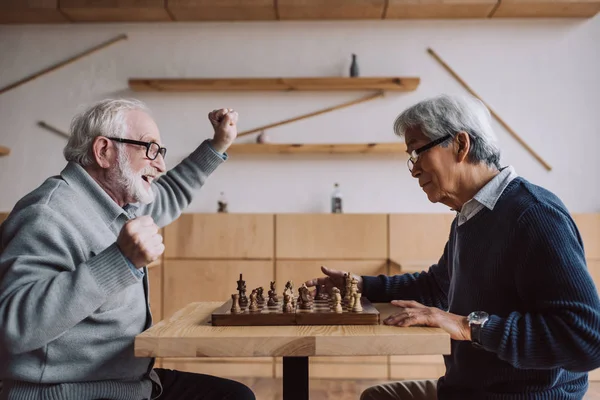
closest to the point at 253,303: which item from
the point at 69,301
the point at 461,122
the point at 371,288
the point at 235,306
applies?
the point at 235,306

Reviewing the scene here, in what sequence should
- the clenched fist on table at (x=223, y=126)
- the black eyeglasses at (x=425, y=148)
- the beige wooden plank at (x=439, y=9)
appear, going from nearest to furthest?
the black eyeglasses at (x=425, y=148) → the clenched fist on table at (x=223, y=126) → the beige wooden plank at (x=439, y=9)

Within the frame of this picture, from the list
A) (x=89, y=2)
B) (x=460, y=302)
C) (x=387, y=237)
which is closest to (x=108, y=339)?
(x=460, y=302)

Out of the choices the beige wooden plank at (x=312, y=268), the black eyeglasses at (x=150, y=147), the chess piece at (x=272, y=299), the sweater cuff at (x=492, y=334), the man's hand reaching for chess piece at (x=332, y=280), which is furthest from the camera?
the beige wooden plank at (x=312, y=268)

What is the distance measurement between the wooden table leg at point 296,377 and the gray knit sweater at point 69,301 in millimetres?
418

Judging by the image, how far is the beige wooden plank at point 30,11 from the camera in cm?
440

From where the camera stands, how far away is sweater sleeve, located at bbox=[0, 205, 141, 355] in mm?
1338

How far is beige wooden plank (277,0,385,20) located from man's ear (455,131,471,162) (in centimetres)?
282

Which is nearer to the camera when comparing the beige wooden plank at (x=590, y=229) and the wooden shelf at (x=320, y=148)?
the beige wooden plank at (x=590, y=229)

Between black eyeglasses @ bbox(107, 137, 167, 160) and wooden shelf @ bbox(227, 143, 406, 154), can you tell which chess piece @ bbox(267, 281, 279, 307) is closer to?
black eyeglasses @ bbox(107, 137, 167, 160)

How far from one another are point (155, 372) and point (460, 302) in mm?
988

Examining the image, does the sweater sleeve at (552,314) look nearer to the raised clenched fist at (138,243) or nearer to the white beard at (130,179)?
the raised clenched fist at (138,243)

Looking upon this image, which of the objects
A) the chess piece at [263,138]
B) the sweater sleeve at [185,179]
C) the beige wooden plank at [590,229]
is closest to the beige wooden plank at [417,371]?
the beige wooden plank at [590,229]

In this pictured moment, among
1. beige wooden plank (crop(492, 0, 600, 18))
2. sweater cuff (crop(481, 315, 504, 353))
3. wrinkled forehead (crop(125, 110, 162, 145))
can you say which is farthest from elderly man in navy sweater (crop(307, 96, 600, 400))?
beige wooden plank (crop(492, 0, 600, 18))

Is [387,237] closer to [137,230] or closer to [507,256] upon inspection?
[507,256]
